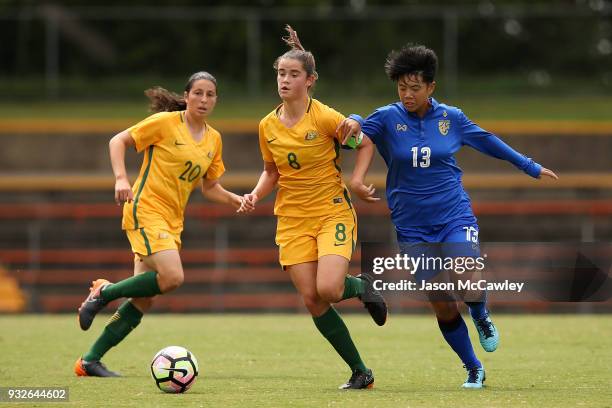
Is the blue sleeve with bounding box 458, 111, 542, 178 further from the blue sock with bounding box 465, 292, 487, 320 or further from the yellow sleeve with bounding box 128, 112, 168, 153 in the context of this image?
the yellow sleeve with bounding box 128, 112, 168, 153

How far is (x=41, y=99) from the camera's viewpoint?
70.5 feet

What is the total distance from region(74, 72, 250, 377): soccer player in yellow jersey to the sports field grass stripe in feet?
35.8

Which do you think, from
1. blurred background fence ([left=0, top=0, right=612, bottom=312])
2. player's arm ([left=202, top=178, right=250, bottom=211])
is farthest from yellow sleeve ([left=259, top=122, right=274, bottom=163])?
blurred background fence ([left=0, top=0, right=612, bottom=312])

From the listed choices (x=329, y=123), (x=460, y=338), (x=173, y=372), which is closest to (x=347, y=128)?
(x=329, y=123)

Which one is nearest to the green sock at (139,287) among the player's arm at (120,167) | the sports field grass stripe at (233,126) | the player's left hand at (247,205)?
the player's arm at (120,167)

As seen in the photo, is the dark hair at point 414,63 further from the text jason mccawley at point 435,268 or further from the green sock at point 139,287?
the green sock at point 139,287

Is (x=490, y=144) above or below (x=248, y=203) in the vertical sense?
above

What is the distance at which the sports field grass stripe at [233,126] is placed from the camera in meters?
19.2

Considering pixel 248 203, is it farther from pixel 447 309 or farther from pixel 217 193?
pixel 447 309

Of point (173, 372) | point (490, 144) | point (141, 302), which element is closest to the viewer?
point (173, 372)

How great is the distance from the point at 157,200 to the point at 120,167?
449mm

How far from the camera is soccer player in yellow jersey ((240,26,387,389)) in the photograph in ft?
24.0

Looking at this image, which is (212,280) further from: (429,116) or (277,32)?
(429,116)

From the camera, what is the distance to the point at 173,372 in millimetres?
6980
